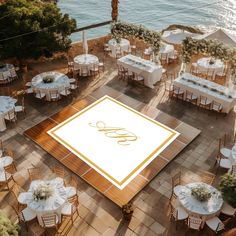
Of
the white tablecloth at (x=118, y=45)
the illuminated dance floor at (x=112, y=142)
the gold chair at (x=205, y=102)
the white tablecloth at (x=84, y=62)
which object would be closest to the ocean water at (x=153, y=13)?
the white tablecloth at (x=118, y=45)

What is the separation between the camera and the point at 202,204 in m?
10.3

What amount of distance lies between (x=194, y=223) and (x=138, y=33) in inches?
476

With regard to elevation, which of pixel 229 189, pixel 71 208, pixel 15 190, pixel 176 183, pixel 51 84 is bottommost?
pixel 15 190

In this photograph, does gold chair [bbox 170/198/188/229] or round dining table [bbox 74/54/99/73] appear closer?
gold chair [bbox 170/198/188/229]

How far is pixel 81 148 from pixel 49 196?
11.9 feet

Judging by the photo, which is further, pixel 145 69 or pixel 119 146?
pixel 145 69

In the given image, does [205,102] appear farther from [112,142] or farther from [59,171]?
[59,171]

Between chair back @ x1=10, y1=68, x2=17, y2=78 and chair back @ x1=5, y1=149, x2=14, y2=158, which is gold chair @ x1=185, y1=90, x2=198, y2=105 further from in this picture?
chair back @ x1=10, y1=68, x2=17, y2=78

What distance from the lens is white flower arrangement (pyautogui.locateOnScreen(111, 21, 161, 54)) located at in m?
18.0

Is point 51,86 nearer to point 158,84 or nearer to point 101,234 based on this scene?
point 158,84

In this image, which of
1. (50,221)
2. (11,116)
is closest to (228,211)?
(50,221)

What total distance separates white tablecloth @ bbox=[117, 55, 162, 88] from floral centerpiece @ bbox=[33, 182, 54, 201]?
31.1 feet

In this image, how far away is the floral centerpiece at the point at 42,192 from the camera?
33.5 feet

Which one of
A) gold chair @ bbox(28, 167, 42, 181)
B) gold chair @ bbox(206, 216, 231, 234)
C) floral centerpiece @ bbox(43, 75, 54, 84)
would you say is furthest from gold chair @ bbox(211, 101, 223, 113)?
gold chair @ bbox(28, 167, 42, 181)
